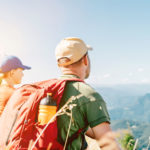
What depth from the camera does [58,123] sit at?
209cm

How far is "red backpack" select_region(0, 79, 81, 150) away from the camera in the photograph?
1.84 m

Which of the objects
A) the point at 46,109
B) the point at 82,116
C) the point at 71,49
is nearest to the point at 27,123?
the point at 46,109

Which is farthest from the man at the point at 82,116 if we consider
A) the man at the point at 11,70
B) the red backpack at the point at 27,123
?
the man at the point at 11,70

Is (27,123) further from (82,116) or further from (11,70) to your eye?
(11,70)

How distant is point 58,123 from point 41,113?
0.95 feet

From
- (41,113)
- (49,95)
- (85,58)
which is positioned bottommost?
(41,113)

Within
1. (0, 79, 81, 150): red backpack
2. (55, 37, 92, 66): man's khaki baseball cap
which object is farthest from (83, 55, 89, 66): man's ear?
(0, 79, 81, 150): red backpack

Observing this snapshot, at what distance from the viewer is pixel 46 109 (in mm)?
1874

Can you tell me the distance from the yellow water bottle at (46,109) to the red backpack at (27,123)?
53mm

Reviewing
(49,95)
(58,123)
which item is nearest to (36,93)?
(49,95)

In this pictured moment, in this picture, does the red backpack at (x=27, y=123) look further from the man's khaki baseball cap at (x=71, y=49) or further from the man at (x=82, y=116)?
the man's khaki baseball cap at (x=71, y=49)

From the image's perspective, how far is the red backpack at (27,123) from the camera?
184 cm

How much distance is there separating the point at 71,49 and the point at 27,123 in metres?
1.04

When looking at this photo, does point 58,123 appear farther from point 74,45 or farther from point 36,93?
point 74,45
